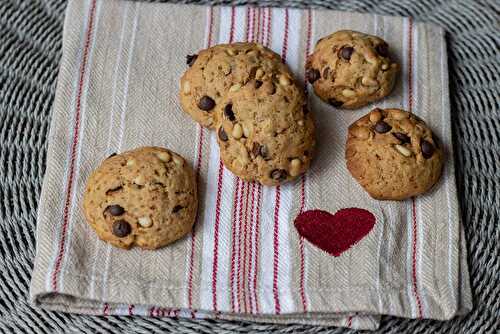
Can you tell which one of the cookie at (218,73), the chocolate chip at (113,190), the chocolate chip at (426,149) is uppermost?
the cookie at (218,73)

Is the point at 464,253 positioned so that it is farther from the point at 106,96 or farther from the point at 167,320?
the point at 106,96

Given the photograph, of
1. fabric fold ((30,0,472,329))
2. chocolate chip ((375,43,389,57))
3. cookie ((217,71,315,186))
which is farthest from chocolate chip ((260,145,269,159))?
chocolate chip ((375,43,389,57))

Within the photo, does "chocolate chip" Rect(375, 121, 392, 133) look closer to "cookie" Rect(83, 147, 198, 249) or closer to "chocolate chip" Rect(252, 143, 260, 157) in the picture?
"chocolate chip" Rect(252, 143, 260, 157)

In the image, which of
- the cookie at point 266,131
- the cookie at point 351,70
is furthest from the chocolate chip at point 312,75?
the cookie at point 266,131

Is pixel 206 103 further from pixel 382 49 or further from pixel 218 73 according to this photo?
pixel 382 49

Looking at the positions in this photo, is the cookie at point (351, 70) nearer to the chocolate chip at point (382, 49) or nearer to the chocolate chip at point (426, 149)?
the chocolate chip at point (382, 49)

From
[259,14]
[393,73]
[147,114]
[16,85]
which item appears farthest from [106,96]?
[393,73]

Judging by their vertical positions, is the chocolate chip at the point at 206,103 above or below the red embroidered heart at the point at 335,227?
above

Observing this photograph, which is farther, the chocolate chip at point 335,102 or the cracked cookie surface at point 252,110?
the chocolate chip at point 335,102
